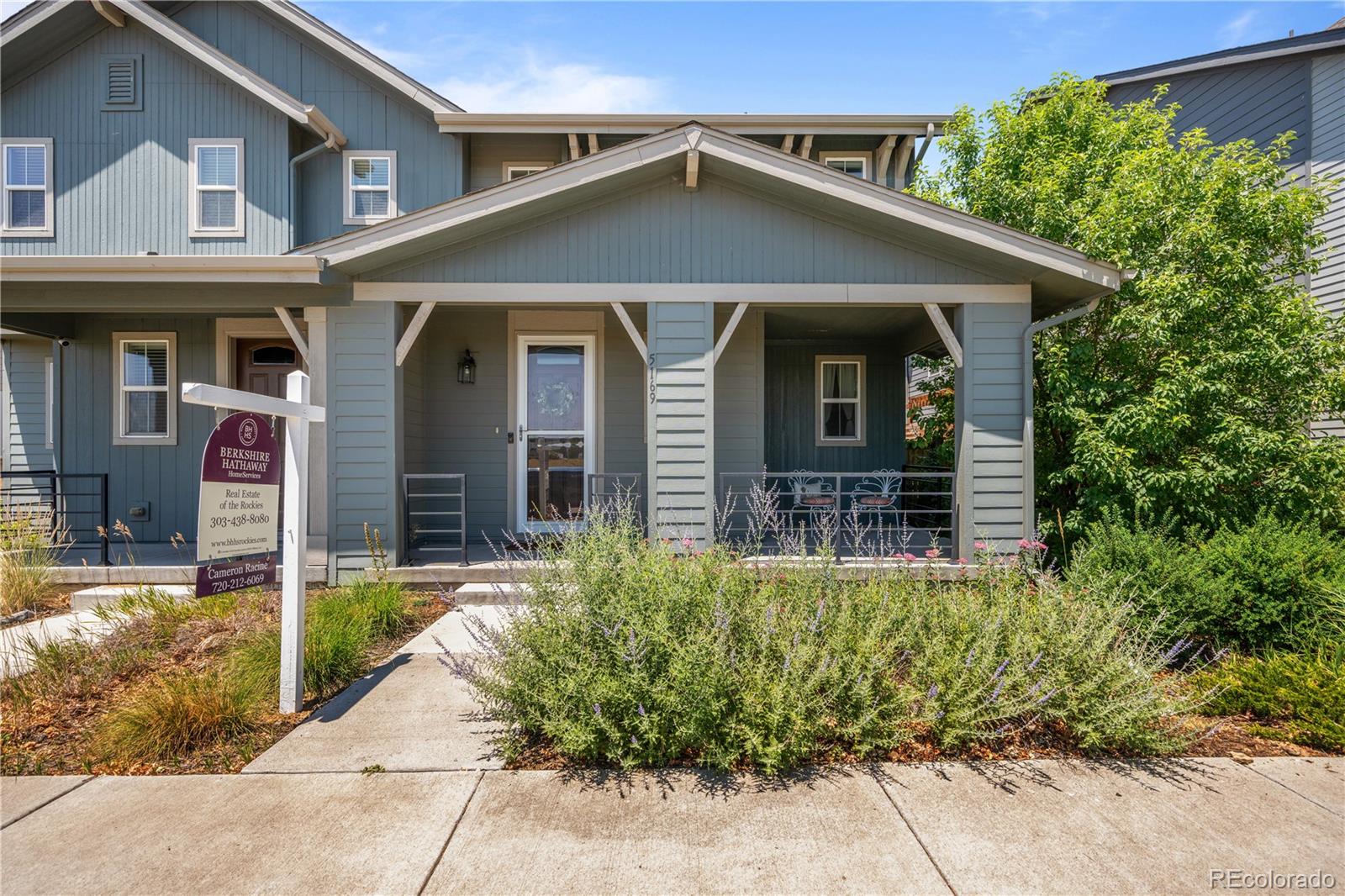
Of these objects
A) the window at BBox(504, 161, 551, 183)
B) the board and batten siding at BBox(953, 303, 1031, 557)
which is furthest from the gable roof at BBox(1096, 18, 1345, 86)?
the window at BBox(504, 161, 551, 183)

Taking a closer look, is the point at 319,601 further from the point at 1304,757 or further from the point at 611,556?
the point at 1304,757

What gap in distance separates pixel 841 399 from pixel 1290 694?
664cm

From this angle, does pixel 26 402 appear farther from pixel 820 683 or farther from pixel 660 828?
pixel 820 683

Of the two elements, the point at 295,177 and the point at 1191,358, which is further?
the point at 295,177

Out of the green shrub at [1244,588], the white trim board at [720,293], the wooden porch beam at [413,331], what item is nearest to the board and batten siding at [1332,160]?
the white trim board at [720,293]

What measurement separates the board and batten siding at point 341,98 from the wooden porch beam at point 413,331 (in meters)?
3.36

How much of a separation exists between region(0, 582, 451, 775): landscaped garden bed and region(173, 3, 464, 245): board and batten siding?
598 cm

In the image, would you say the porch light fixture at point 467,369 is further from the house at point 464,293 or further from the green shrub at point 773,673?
the green shrub at point 773,673

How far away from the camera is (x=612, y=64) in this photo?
8.52 m

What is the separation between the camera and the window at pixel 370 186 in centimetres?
917

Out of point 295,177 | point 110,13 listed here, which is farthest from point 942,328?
point 110,13

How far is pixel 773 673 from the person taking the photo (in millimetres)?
3361

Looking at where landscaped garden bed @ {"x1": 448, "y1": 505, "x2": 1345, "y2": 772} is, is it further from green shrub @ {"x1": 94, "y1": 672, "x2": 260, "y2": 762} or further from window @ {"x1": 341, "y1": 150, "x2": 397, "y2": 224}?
window @ {"x1": 341, "y1": 150, "x2": 397, "y2": 224}

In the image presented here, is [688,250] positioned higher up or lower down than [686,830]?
higher up
